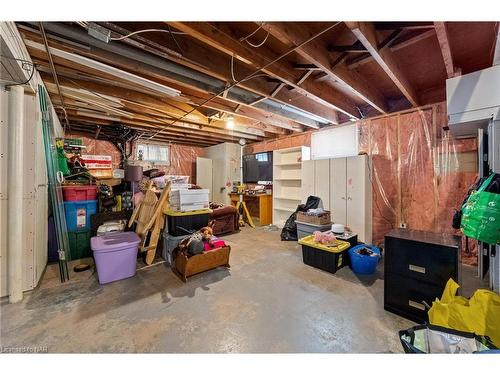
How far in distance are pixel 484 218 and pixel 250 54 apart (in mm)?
2207

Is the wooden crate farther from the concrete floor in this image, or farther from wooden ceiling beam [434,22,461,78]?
wooden ceiling beam [434,22,461,78]

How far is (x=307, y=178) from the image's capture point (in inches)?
166

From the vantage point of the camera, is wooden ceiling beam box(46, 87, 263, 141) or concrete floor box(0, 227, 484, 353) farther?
wooden ceiling beam box(46, 87, 263, 141)

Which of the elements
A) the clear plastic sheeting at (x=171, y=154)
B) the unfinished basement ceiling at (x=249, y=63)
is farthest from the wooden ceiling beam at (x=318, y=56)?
the clear plastic sheeting at (x=171, y=154)

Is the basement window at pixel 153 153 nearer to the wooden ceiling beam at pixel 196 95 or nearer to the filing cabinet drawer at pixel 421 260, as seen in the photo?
the wooden ceiling beam at pixel 196 95

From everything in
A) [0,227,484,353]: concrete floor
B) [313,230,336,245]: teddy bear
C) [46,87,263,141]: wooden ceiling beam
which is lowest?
[0,227,484,353]: concrete floor

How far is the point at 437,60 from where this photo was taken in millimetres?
2359

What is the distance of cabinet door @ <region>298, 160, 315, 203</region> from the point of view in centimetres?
413

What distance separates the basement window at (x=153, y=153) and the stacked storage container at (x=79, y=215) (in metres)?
2.33

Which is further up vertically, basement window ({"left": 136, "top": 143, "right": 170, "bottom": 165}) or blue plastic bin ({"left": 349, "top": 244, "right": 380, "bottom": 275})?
basement window ({"left": 136, "top": 143, "right": 170, "bottom": 165})

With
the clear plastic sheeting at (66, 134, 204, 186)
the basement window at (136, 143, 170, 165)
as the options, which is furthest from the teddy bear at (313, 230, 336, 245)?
the basement window at (136, 143, 170, 165)

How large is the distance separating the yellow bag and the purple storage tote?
287 centimetres

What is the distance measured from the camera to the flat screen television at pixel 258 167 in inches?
212
